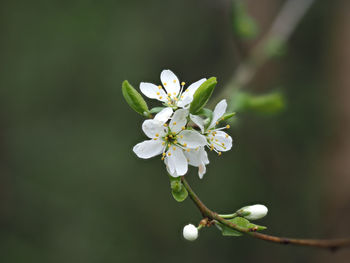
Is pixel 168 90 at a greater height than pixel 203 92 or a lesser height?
greater

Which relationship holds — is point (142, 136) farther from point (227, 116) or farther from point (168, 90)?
point (227, 116)

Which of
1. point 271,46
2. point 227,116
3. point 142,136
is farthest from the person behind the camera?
point 142,136

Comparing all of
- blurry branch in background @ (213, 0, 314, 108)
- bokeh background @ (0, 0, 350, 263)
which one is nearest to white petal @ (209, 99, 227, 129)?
blurry branch in background @ (213, 0, 314, 108)

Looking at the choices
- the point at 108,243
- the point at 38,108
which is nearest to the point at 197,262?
the point at 108,243

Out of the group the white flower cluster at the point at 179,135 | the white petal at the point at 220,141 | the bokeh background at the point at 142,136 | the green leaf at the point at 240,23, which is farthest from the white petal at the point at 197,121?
the bokeh background at the point at 142,136

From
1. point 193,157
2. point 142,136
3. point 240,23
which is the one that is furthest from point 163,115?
point 142,136

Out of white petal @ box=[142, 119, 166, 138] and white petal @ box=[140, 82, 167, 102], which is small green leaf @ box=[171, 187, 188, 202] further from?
white petal @ box=[140, 82, 167, 102]

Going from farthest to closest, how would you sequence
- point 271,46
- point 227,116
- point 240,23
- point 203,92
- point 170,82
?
point 271,46
point 240,23
point 170,82
point 227,116
point 203,92
